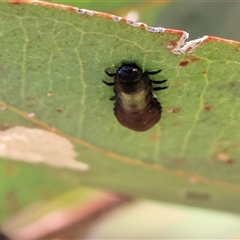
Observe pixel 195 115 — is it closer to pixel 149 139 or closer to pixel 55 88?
Result: pixel 149 139

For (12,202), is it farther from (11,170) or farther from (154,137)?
(154,137)

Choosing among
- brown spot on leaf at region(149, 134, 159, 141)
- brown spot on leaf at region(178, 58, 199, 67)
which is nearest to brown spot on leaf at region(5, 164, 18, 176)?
brown spot on leaf at region(149, 134, 159, 141)

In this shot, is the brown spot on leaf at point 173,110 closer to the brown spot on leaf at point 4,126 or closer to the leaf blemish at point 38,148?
the leaf blemish at point 38,148

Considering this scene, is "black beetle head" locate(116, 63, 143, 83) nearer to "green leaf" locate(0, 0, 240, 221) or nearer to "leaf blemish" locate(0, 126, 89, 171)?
"green leaf" locate(0, 0, 240, 221)

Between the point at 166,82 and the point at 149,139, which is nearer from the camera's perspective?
the point at 166,82

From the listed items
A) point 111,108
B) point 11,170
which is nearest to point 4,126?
point 111,108

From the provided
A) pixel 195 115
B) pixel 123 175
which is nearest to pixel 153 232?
pixel 123 175

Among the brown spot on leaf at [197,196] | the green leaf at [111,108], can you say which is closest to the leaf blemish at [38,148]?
the green leaf at [111,108]
